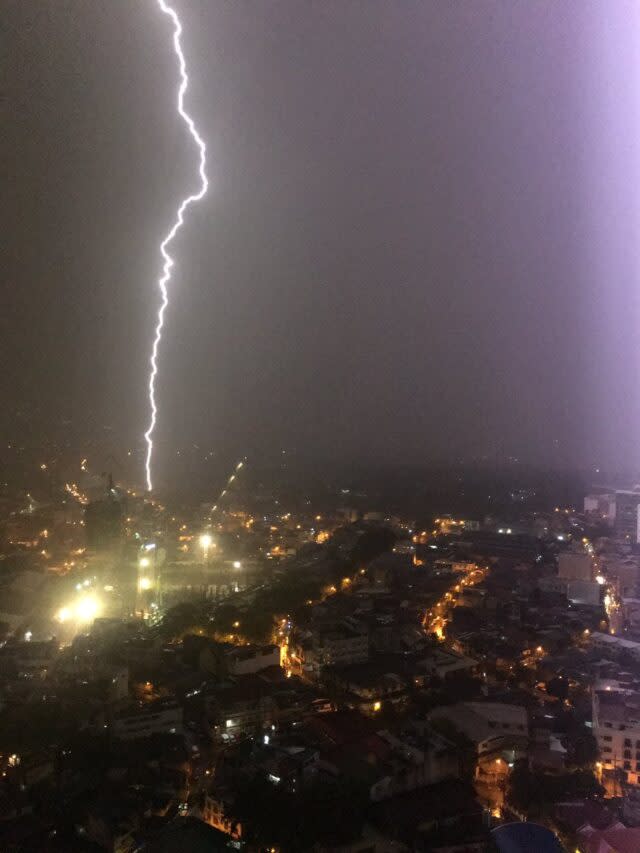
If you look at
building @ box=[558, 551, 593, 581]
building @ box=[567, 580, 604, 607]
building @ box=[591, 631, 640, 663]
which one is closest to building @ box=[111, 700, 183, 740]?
building @ box=[591, 631, 640, 663]

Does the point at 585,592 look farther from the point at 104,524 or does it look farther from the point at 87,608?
the point at 104,524

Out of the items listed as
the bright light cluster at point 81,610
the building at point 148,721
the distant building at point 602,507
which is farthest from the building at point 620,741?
the distant building at point 602,507

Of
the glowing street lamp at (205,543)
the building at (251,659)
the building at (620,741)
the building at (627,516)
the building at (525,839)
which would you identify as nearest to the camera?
the building at (525,839)

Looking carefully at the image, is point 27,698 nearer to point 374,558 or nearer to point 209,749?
point 209,749

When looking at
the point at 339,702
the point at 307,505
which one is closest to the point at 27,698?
the point at 339,702

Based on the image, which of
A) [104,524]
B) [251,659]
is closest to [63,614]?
[104,524]

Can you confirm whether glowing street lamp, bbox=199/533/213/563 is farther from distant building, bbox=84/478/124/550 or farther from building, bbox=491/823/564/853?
building, bbox=491/823/564/853

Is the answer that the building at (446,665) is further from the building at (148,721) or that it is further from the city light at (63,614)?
the city light at (63,614)
